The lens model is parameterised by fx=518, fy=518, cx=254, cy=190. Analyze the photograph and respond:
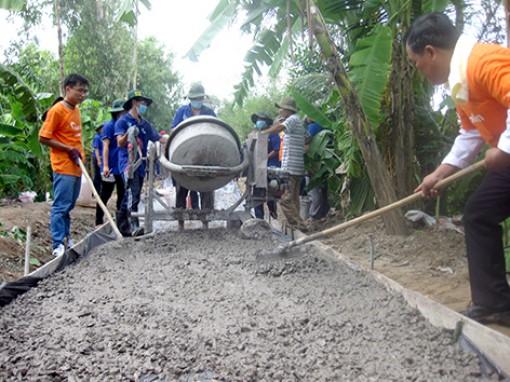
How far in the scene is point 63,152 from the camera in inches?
210

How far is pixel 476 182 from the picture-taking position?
602cm

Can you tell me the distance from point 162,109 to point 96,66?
7337mm

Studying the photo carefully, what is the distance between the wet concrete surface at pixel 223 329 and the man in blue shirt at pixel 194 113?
217 cm

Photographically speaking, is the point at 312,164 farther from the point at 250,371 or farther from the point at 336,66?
the point at 250,371

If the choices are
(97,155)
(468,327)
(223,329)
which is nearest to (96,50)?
(97,155)

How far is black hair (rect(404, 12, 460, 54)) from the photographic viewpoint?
108 inches

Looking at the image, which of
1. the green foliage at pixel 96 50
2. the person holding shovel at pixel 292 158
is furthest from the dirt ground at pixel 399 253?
the green foliage at pixel 96 50

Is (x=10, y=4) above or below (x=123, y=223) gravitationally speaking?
above

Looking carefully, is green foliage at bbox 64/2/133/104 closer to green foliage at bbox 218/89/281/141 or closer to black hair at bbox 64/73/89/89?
green foliage at bbox 218/89/281/141

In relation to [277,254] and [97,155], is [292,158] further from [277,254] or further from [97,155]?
[97,155]

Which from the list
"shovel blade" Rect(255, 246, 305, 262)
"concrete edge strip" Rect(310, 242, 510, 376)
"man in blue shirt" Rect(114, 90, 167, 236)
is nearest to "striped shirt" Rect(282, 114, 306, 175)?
"man in blue shirt" Rect(114, 90, 167, 236)

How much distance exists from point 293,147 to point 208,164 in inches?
58.7

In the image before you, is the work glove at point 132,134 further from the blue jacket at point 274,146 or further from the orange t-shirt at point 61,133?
the blue jacket at point 274,146

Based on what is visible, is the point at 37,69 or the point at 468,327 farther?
the point at 37,69
